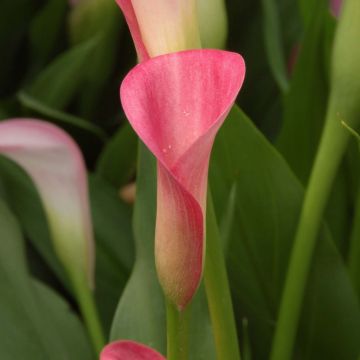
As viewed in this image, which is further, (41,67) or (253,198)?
(41,67)

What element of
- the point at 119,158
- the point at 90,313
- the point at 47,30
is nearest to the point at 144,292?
the point at 90,313

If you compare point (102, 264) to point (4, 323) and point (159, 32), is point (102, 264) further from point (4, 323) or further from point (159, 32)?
point (159, 32)

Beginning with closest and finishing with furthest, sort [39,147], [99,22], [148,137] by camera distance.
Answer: [148,137] < [39,147] < [99,22]

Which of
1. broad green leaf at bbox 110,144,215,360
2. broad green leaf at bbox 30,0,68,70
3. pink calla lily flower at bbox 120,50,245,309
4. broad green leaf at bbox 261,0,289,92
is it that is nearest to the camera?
pink calla lily flower at bbox 120,50,245,309

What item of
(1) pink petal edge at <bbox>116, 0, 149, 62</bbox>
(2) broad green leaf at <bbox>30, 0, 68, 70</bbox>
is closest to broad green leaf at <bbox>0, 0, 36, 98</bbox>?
(2) broad green leaf at <bbox>30, 0, 68, 70</bbox>

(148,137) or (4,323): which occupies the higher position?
(148,137)

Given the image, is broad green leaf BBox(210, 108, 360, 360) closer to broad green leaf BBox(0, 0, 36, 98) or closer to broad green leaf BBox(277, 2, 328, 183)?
broad green leaf BBox(277, 2, 328, 183)

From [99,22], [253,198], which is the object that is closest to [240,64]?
[253,198]
